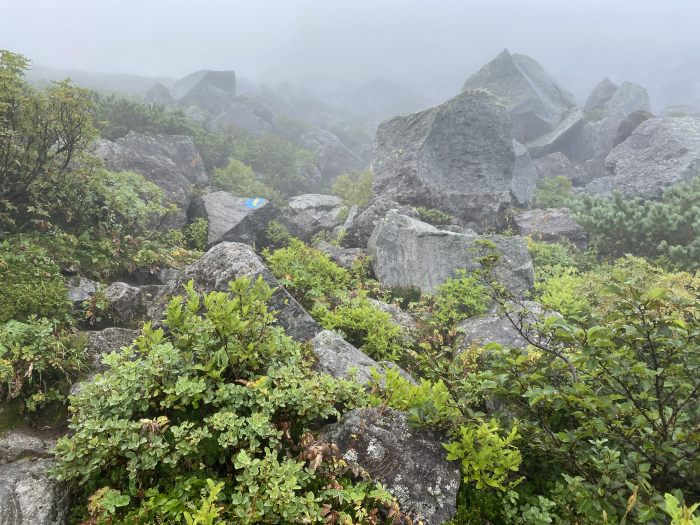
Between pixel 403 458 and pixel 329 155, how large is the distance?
149 feet

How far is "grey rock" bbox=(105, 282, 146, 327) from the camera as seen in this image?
26.3 feet

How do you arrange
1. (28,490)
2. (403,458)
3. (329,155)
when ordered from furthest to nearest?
(329,155) → (403,458) → (28,490)

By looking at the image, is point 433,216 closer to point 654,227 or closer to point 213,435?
point 654,227

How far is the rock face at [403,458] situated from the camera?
4117 mm

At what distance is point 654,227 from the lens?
15.3 meters

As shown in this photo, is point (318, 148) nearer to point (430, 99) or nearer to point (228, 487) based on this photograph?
point (228, 487)

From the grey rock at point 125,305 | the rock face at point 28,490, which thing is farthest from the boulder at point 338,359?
the grey rock at point 125,305

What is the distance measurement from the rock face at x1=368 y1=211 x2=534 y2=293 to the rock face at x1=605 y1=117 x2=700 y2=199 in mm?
12861

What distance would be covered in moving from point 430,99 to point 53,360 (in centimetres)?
10128

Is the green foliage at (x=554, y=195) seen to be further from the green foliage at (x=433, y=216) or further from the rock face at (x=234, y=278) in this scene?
the rock face at (x=234, y=278)

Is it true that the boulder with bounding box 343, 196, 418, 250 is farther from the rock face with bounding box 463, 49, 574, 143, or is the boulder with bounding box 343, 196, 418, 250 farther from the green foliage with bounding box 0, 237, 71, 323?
the rock face with bounding box 463, 49, 574, 143

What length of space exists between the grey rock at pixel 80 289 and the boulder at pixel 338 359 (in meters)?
5.11

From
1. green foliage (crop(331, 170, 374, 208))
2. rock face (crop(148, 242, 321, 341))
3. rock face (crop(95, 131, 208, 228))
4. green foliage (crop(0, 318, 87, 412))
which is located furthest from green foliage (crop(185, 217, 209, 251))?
green foliage (crop(331, 170, 374, 208))

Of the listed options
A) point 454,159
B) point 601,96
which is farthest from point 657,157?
point 601,96
